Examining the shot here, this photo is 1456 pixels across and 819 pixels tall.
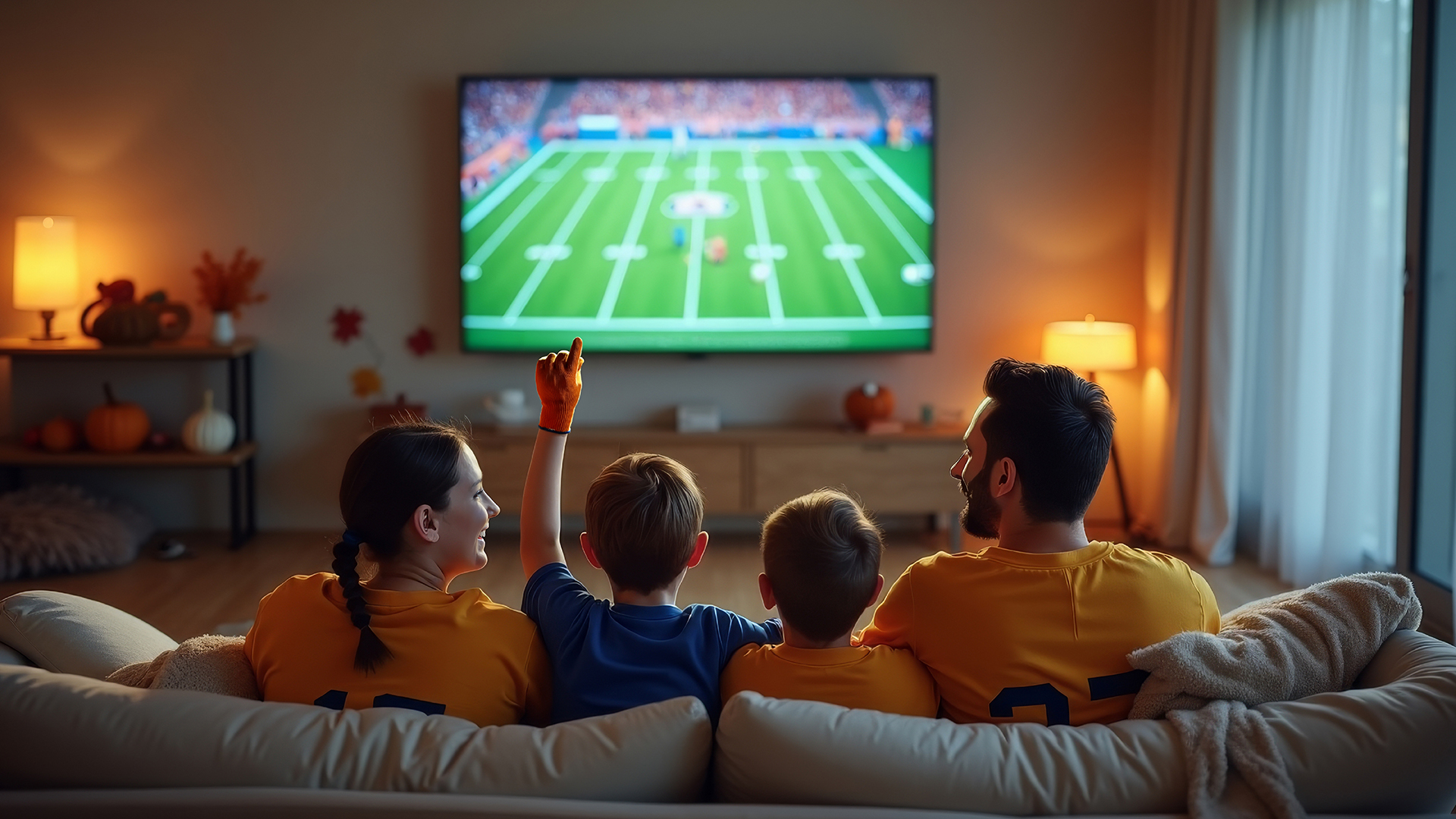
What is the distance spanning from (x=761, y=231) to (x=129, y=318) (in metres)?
2.50

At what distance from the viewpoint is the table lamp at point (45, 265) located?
468cm

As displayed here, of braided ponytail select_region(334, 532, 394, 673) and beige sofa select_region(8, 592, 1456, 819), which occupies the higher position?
braided ponytail select_region(334, 532, 394, 673)

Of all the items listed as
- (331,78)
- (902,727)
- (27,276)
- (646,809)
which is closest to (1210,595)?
(902,727)

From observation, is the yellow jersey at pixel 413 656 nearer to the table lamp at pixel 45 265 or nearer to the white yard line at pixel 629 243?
the white yard line at pixel 629 243

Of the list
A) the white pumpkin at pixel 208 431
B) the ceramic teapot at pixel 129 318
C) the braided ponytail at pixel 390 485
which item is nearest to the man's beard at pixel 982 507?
the braided ponytail at pixel 390 485

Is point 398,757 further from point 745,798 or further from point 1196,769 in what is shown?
point 1196,769

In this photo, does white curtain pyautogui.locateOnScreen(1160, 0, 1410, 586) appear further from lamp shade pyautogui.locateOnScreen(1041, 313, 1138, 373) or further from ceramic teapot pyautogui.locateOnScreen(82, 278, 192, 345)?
ceramic teapot pyautogui.locateOnScreen(82, 278, 192, 345)

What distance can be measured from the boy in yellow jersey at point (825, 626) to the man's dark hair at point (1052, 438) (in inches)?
9.7

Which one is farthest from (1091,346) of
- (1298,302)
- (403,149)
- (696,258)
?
(403,149)

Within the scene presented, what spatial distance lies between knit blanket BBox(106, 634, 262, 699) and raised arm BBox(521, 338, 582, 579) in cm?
41

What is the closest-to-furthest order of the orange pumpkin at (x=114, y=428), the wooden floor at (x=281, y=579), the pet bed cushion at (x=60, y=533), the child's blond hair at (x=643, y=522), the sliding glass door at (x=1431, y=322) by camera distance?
the child's blond hair at (x=643, y=522), the sliding glass door at (x=1431, y=322), the wooden floor at (x=281, y=579), the pet bed cushion at (x=60, y=533), the orange pumpkin at (x=114, y=428)

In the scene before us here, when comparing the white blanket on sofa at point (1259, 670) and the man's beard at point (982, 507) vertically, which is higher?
the man's beard at point (982, 507)

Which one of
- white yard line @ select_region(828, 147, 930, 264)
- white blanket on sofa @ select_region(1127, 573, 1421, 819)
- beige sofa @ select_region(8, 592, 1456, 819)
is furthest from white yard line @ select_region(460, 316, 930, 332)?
beige sofa @ select_region(8, 592, 1456, 819)

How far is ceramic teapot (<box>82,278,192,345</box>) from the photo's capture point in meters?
4.55
